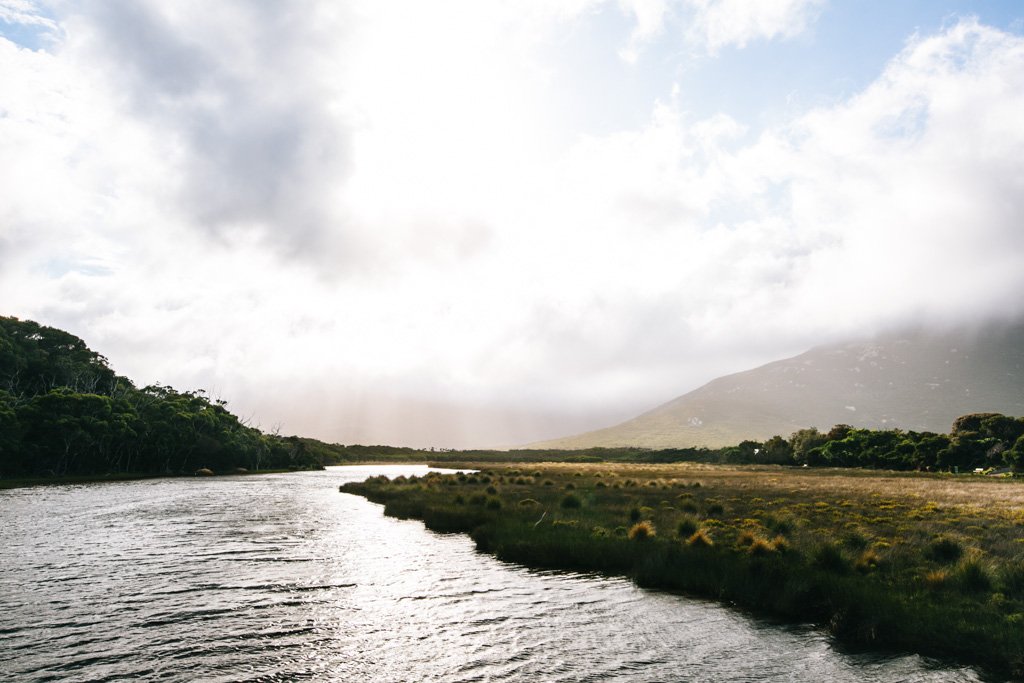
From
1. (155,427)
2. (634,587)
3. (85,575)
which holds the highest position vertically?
(155,427)

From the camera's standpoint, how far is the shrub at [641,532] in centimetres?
2697

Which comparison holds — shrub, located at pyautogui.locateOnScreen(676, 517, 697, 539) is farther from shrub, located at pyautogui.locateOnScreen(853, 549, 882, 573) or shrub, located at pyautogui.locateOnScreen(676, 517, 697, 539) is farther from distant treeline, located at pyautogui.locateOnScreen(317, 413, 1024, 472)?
distant treeline, located at pyautogui.locateOnScreen(317, 413, 1024, 472)

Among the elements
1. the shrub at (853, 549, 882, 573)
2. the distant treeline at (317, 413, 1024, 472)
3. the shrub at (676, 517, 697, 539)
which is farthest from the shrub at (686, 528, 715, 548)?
the distant treeline at (317, 413, 1024, 472)

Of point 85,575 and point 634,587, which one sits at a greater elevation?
point 85,575

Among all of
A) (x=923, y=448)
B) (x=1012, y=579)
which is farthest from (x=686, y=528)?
(x=923, y=448)

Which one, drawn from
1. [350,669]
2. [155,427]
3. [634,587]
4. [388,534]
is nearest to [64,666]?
[350,669]

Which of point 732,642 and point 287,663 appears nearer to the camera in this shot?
point 287,663

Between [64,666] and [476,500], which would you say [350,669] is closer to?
[64,666]

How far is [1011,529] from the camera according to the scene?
27.6 metres

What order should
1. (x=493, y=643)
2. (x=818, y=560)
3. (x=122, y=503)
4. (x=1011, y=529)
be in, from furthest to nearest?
1. (x=122, y=503)
2. (x=1011, y=529)
3. (x=818, y=560)
4. (x=493, y=643)

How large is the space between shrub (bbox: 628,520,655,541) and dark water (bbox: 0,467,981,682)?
4.97 meters

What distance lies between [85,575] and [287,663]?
44.8 ft

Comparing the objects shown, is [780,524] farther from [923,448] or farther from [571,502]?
[923,448]

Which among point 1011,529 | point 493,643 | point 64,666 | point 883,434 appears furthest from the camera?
point 883,434
